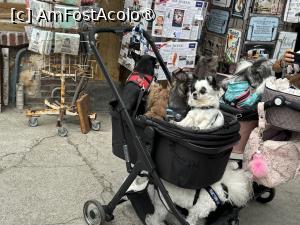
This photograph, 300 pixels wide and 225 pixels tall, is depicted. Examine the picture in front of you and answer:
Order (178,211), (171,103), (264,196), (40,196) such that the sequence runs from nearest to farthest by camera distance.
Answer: (178,211) → (171,103) → (40,196) → (264,196)

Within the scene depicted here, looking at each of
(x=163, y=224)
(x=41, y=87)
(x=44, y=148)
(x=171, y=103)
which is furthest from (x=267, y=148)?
(x=41, y=87)

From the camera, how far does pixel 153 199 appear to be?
10.2 feet

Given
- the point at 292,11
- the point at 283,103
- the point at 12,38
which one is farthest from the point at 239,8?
the point at 283,103

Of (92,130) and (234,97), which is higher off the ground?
(234,97)

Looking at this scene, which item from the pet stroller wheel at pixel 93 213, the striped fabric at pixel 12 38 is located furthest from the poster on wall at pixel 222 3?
the pet stroller wheel at pixel 93 213

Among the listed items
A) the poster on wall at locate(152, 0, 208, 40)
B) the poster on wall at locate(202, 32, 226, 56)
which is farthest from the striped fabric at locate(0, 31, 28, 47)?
the poster on wall at locate(202, 32, 226, 56)

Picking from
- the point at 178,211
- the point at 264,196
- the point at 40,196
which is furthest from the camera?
the point at 264,196

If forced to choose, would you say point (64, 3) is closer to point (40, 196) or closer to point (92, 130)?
point (92, 130)

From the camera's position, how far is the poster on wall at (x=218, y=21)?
5.54 metres

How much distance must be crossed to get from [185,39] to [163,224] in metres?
2.76

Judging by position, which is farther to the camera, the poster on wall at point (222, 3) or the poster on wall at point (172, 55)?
the poster on wall at point (222, 3)

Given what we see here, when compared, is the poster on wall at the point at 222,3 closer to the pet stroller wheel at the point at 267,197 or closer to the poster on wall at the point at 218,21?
the poster on wall at the point at 218,21

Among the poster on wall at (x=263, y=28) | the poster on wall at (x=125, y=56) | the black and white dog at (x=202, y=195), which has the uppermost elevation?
the poster on wall at (x=263, y=28)

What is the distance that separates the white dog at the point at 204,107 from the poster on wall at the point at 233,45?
2.54 meters
